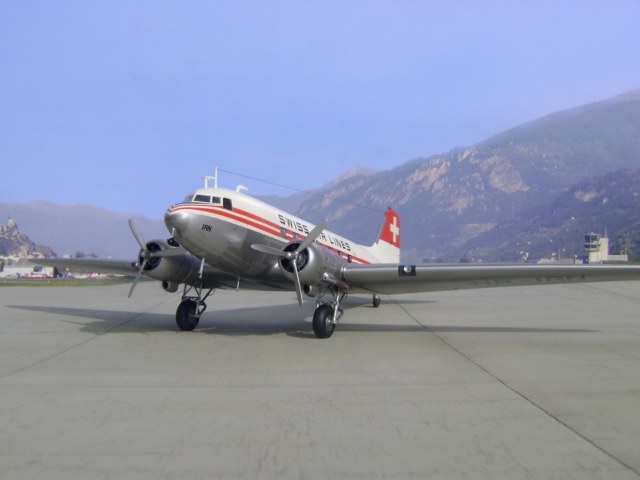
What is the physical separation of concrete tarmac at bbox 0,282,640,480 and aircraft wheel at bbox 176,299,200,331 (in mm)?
343

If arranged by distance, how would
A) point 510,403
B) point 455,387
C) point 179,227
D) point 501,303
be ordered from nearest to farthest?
point 510,403 < point 455,387 < point 179,227 < point 501,303

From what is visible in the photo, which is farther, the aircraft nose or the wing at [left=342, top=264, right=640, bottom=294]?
the wing at [left=342, top=264, right=640, bottom=294]

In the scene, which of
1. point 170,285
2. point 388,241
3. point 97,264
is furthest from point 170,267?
point 388,241

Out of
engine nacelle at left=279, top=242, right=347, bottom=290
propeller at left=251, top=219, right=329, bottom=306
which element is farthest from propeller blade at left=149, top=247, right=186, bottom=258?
engine nacelle at left=279, top=242, right=347, bottom=290

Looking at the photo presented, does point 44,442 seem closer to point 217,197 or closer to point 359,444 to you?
point 359,444

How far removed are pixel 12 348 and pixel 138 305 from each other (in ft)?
41.3

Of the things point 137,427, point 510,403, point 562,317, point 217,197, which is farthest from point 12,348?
point 562,317

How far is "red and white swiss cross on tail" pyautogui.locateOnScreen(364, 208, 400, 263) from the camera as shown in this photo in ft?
82.6

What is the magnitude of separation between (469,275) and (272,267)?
508 cm

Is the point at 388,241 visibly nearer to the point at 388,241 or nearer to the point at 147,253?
the point at 388,241

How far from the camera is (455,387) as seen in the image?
8.41 metres

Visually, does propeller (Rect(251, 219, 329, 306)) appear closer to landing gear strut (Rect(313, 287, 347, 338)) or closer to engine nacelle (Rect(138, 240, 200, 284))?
landing gear strut (Rect(313, 287, 347, 338))

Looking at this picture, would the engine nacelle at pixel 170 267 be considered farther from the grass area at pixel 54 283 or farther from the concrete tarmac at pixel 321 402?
the grass area at pixel 54 283

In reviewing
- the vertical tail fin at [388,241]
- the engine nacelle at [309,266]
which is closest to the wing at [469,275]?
the engine nacelle at [309,266]
